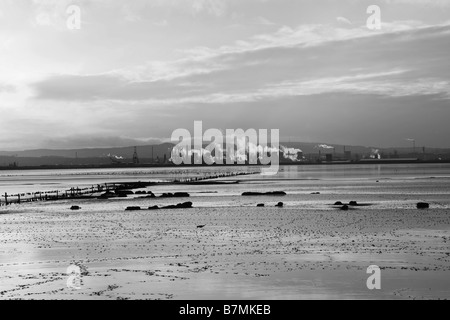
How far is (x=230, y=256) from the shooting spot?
25.6 meters

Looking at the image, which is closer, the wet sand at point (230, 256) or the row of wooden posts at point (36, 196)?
the wet sand at point (230, 256)

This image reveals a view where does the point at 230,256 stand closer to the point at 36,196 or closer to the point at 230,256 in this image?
the point at 230,256

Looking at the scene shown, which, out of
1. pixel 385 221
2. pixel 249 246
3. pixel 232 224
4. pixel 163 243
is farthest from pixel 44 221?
pixel 385 221

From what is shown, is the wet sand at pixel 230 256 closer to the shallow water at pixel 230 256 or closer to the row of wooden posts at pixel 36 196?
the shallow water at pixel 230 256

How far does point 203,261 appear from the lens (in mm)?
24375

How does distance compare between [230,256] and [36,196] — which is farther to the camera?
[36,196]

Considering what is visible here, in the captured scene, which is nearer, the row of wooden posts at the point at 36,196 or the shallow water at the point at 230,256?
the shallow water at the point at 230,256

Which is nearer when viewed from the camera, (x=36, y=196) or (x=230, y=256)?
(x=230, y=256)

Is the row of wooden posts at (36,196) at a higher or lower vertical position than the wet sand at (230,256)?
lower

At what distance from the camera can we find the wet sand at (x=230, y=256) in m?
19.0

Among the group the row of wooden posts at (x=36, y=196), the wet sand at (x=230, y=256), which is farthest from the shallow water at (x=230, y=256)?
the row of wooden posts at (x=36, y=196)

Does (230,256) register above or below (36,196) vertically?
above

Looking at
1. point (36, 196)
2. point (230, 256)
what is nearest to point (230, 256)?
point (230, 256)
